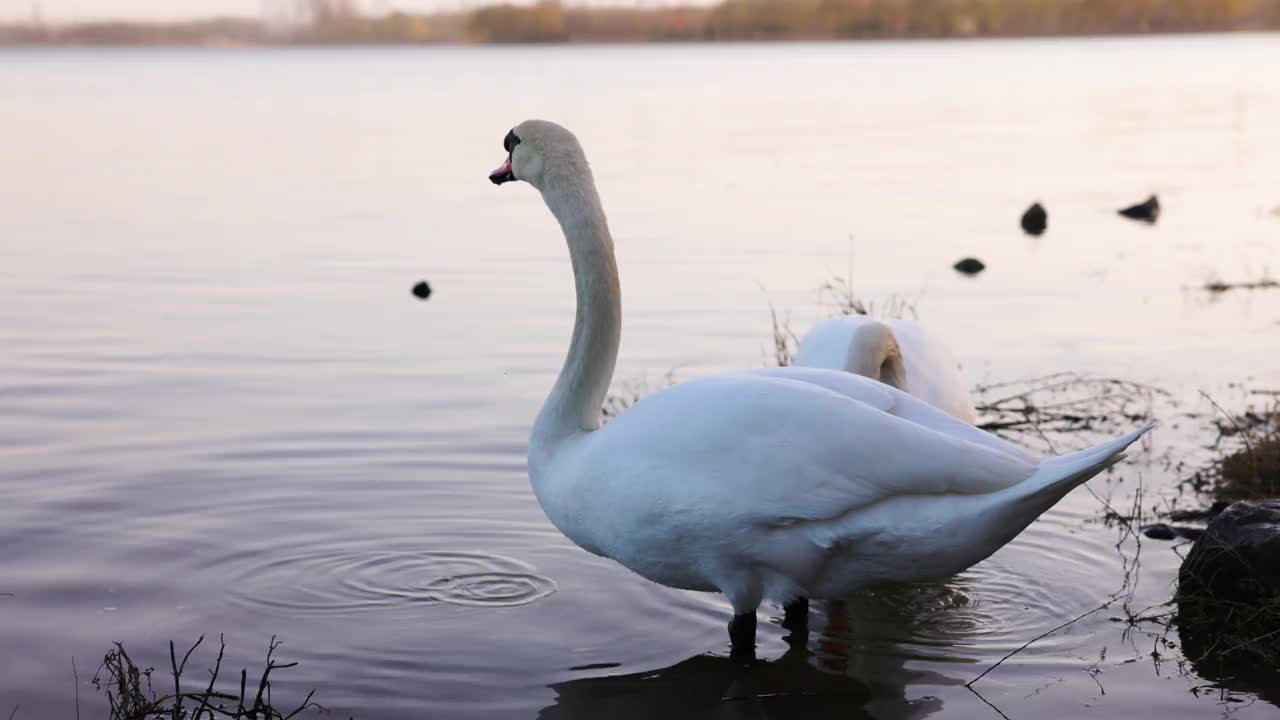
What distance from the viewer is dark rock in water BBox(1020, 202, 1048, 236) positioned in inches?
730

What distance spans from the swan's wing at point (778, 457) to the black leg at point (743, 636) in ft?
1.93

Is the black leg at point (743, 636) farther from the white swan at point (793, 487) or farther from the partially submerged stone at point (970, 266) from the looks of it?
the partially submerged stone at point (970, 266)

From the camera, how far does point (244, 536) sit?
7.19m

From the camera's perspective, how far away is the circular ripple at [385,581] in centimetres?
635

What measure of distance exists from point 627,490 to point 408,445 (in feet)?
12.5

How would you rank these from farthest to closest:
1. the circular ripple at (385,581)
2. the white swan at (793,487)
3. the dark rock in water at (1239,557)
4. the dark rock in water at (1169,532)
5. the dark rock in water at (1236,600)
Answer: the dark rock in water at (1169,532)
the circular ripple at (385,581)
the dark rock in water at (1239,557)
the dark rock in water at (1236,600)
the white swan at (793,487)

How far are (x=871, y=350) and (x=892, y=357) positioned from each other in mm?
273

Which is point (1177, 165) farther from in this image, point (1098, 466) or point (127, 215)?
point (1098, 466)

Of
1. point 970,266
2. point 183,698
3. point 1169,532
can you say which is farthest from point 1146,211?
point 183,698

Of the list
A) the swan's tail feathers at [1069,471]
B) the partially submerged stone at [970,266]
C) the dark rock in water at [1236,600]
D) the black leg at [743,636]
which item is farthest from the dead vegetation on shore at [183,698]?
the partially submerged stone at [970,266]

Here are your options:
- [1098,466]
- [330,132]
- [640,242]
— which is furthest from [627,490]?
[330,132]

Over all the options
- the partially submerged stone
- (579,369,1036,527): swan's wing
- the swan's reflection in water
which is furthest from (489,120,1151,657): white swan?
the partially submerged stone

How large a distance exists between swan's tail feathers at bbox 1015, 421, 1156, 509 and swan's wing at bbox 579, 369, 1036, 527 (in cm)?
11

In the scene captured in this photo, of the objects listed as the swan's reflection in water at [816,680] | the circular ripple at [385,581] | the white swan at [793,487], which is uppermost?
the white swan at [793,487]
